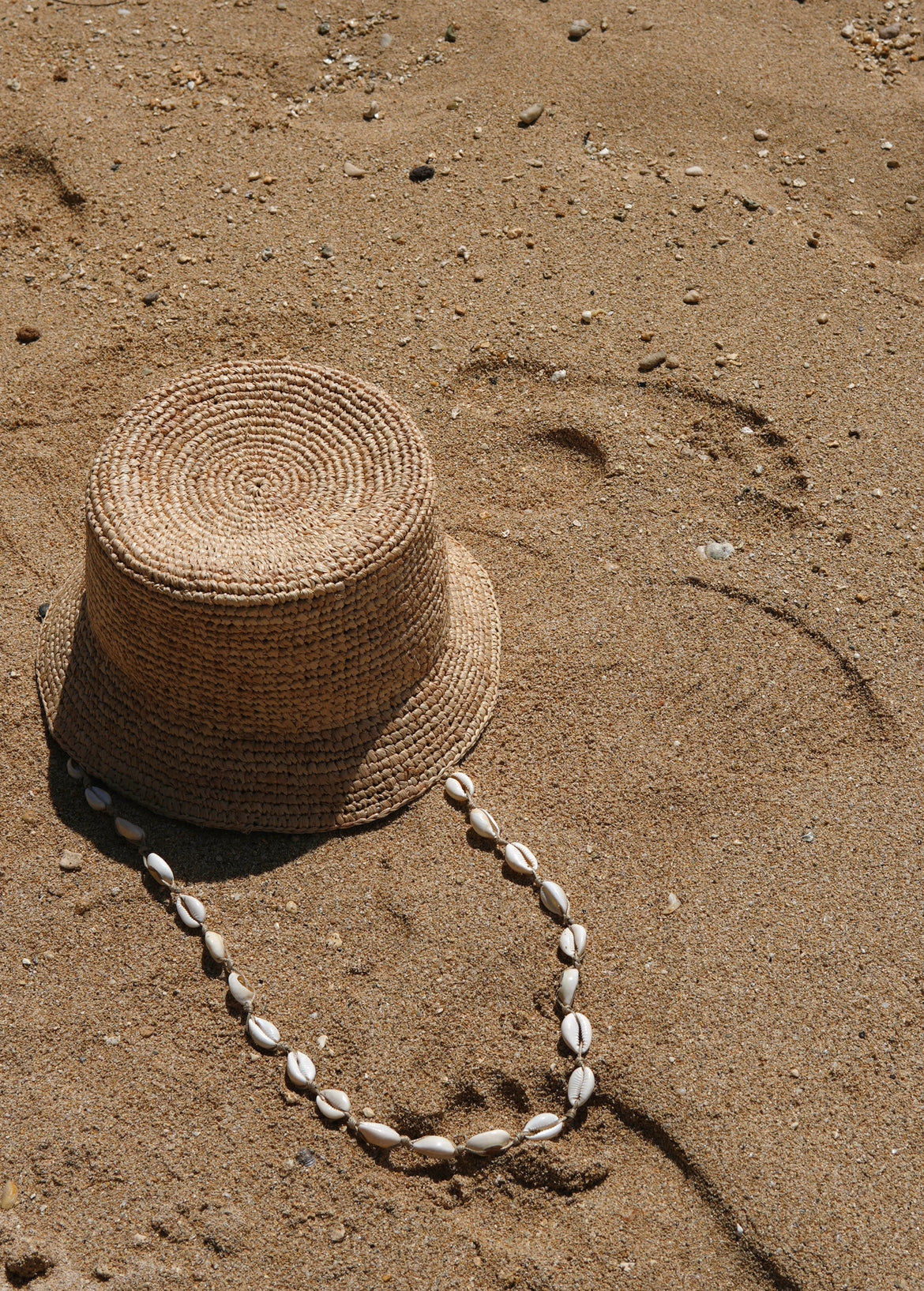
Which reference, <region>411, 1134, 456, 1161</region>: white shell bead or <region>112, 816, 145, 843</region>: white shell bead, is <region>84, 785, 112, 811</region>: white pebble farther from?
<region>411, 1134, 456, 1161</region>: white shell bead

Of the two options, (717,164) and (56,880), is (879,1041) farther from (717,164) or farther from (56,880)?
(717,164)

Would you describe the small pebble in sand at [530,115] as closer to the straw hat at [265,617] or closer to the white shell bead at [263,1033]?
the straw hat at [265,617]

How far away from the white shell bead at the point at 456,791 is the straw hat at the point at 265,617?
0.18 feet

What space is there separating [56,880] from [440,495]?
5.13ft

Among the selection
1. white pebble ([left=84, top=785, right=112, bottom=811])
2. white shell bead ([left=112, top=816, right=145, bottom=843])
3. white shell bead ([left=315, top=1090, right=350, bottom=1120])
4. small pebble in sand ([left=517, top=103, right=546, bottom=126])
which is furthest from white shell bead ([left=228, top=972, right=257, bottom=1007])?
small pebble in sand ([left=517, top=103, right=546, bottom=126])

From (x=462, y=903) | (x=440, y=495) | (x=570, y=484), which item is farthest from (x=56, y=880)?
(x=570, y=484)

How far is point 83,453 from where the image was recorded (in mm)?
3807

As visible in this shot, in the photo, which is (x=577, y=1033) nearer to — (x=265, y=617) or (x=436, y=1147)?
(x=436, y=1147)

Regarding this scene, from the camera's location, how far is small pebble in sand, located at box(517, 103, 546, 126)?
15.3ft

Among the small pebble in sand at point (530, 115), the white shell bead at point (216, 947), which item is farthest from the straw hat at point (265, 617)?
the small pebble in sand at point (530, 115)

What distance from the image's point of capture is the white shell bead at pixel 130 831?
9.81 ft

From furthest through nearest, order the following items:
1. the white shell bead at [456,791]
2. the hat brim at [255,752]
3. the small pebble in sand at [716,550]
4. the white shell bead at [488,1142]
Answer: the small pebble in sand at [716,550], the white shell bead at [456,791], the hat brim at [255,752], the white shell bead at [488,1142]

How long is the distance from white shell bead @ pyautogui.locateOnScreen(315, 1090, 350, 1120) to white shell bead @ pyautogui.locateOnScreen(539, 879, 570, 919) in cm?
64

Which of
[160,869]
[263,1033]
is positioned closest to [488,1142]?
[263,1033]
